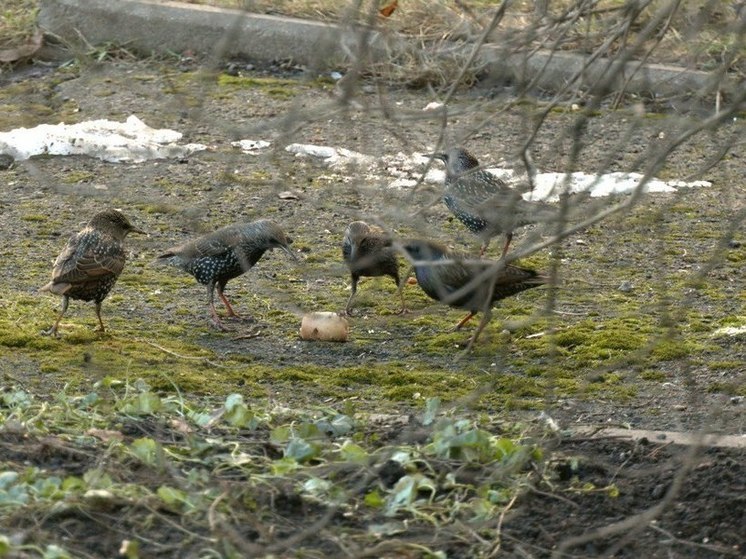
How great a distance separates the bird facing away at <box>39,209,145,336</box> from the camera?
6992mm

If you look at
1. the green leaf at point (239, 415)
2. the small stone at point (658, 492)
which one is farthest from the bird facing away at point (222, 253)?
the small stone at point (658, 492)

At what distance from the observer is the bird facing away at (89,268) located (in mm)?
6992

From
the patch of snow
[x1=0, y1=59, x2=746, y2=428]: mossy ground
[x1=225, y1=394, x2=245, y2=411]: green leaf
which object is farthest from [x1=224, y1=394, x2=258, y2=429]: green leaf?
the patch of snow

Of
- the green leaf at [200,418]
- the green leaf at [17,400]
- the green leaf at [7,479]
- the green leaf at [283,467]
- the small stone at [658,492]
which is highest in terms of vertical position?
the green leaf at [7,479]

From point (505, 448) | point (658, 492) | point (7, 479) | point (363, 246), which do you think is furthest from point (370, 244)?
point (7, 479)

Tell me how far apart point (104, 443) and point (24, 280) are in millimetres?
3467

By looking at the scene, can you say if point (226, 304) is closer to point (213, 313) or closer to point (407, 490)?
point (213, 313)

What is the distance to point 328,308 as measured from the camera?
7668 mm

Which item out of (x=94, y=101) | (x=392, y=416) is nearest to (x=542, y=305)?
(x=392, y=416)

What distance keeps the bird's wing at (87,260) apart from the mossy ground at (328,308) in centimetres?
27

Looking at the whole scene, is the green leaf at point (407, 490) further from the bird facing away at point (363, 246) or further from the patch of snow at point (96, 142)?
the patch of snow at point (96, 142)

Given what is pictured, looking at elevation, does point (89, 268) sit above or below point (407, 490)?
below

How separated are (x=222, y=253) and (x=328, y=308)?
2.28 feet

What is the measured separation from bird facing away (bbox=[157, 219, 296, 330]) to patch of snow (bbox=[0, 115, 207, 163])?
2.18m
